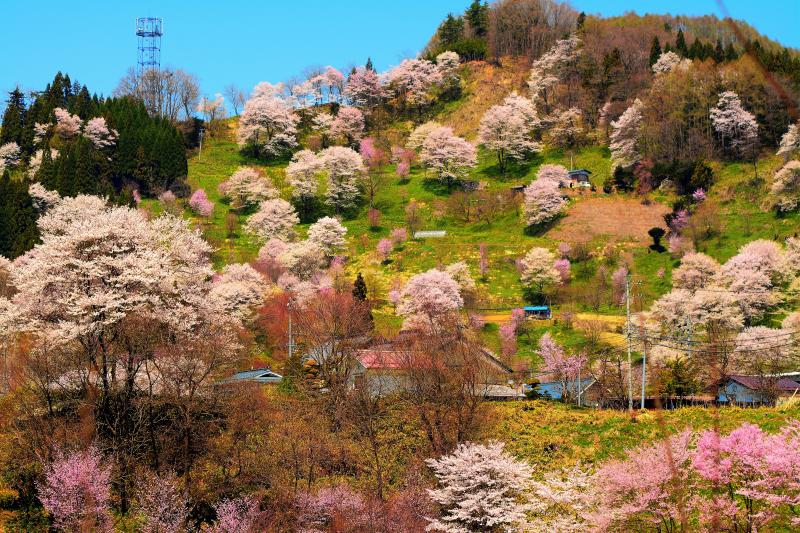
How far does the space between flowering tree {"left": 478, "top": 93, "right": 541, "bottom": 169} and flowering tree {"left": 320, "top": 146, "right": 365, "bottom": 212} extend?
15640mm

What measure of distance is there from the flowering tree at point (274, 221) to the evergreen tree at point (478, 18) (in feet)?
189

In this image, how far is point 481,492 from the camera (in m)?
26.0

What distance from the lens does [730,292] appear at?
5803 centimetres

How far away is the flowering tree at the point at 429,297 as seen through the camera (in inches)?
2372

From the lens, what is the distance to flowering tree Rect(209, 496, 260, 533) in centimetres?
2730

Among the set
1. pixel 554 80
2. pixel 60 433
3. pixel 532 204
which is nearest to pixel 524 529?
pixel 60 433

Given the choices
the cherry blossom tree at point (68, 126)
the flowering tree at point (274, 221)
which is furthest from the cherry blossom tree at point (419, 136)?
the cherry blossom tree at point (68, 126)

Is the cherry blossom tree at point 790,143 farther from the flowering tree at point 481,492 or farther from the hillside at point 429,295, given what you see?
the flowering tree at point 481,492

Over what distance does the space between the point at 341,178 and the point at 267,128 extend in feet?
61.3

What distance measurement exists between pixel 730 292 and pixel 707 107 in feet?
114

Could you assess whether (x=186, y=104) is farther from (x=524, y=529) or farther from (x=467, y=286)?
(x=524, y=529)

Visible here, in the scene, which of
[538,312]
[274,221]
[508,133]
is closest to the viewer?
[538,312]

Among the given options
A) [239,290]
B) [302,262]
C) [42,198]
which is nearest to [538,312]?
[302,262]

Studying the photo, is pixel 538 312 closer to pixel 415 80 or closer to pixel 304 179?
pixel 304 179
